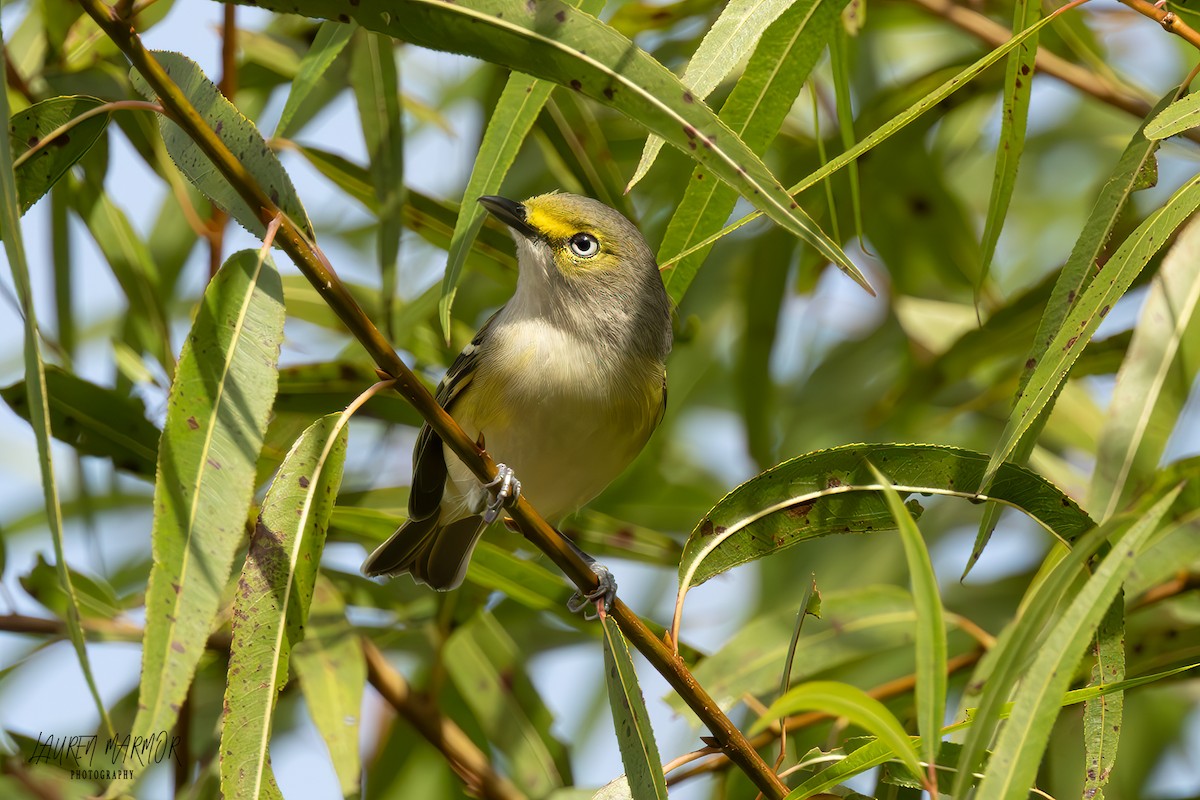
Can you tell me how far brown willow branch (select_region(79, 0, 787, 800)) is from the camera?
1.72m

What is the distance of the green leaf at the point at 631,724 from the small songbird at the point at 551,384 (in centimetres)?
101

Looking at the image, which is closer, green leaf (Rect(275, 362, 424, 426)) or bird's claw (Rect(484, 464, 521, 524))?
bird's claw (Rect(484, 464, 521, 524))

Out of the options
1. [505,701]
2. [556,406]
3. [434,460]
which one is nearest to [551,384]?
[556,406]

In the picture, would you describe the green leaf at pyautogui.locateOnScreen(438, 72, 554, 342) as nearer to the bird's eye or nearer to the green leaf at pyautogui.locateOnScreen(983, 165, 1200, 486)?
the green leaf at pyautogui.locateOnScreen(983, 165, 1200, 486)

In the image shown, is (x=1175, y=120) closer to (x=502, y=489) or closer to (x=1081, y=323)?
(x=1081, y=323)

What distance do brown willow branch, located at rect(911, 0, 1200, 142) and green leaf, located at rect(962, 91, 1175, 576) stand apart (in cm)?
159

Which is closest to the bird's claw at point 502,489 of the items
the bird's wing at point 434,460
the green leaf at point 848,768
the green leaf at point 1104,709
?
the bird's wing at point 434,460

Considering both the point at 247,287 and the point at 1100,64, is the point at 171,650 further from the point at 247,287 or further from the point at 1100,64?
the point at 1100,64

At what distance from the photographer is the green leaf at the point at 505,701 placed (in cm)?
349

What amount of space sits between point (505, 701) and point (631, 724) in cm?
164

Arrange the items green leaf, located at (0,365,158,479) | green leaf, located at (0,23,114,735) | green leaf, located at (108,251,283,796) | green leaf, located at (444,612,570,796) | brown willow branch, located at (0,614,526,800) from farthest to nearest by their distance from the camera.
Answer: green leaf, located at (444,612,570,796) → brown willow branch, located at (0,614,526,800) → green leaf, located at (0,365,158,479) → green leaf, located at (108,251,283,796) → green leaf, located at (0,23,114,735)

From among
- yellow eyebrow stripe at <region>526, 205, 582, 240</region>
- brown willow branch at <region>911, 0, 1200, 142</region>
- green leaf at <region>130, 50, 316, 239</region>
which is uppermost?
brown willow branch at <region>911, 0, 1200, 142</region>

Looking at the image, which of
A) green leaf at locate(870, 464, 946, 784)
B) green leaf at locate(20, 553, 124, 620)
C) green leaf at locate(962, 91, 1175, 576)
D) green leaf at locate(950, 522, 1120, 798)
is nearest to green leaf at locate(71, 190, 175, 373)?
green leaf at locate(20, 553, 124, 620)

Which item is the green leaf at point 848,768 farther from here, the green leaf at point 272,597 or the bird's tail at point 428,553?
the bird's tail at point 428,553
